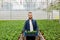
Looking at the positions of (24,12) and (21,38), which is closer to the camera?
(21,38)

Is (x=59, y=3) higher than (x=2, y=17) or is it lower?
higher

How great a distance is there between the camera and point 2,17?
37.9 ft

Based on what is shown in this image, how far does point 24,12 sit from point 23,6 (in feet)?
1.20

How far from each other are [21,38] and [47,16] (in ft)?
22.2

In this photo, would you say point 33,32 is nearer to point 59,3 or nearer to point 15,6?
point 59,3

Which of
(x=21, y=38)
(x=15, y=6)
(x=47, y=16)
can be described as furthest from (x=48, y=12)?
(x=21, y=38)

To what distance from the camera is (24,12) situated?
38.0ft

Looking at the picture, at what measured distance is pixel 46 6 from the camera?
38.0ft

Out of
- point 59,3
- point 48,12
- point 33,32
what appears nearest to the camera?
point 33,32

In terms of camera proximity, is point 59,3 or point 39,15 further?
point 39,15

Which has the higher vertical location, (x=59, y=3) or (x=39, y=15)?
(x=59, y=3)

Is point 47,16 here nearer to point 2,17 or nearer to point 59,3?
point 59,3

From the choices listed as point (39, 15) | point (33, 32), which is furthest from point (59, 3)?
point (33, 32)

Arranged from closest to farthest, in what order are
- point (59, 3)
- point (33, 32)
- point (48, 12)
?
point (33, 32)
point (59, 3)
point (48, 12)
